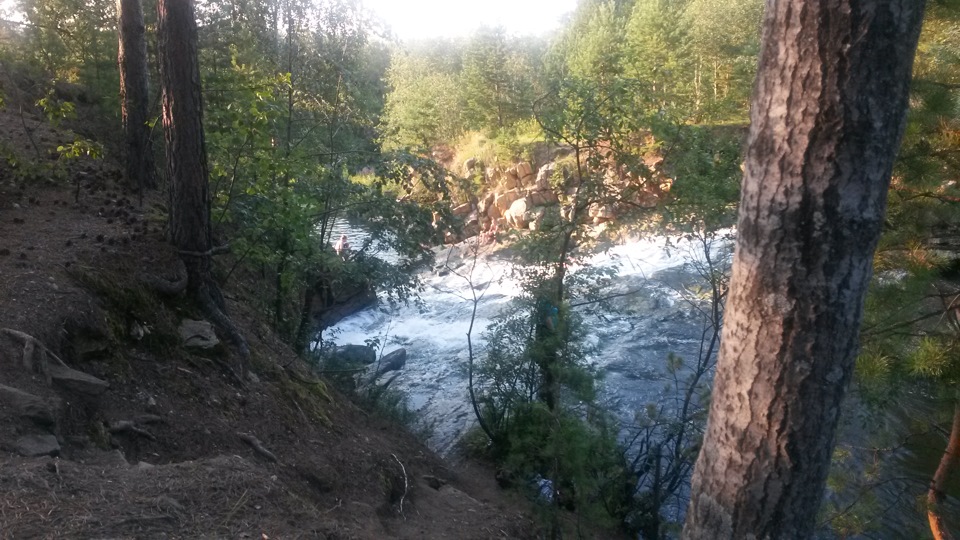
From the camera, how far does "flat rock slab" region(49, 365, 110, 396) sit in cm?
482

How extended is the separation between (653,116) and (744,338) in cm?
707

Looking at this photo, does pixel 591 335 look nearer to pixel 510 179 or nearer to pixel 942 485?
pixel 942 485

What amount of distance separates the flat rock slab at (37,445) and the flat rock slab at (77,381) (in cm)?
69

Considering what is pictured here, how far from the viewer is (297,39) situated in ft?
39.1

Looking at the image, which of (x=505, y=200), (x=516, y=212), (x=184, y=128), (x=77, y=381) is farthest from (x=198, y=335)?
(x=505, y=200)

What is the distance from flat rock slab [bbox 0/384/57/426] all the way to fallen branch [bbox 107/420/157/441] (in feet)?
1.78

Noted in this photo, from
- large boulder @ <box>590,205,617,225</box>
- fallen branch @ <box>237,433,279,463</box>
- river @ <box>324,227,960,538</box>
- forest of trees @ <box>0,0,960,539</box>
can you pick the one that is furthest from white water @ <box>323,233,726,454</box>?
fallen branch @ <box>237,433,279,463</box>

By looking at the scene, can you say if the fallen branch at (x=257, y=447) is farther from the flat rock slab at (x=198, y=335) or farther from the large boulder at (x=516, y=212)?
the large boulder at (x=516, y=212)

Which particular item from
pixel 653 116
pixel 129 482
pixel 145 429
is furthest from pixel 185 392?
pixel 653 116

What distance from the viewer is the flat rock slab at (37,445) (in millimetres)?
3980

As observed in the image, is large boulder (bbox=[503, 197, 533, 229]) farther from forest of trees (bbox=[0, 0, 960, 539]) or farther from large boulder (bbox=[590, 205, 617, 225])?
large boulder (bbox=[590, 205, 617, 225])

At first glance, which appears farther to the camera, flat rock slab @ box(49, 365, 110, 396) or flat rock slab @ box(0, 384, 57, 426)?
flat rock slab @ box(49, 365, 110, 396)

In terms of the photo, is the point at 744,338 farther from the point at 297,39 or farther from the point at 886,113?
the point at 297,39

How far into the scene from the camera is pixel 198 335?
6547 millimetres
